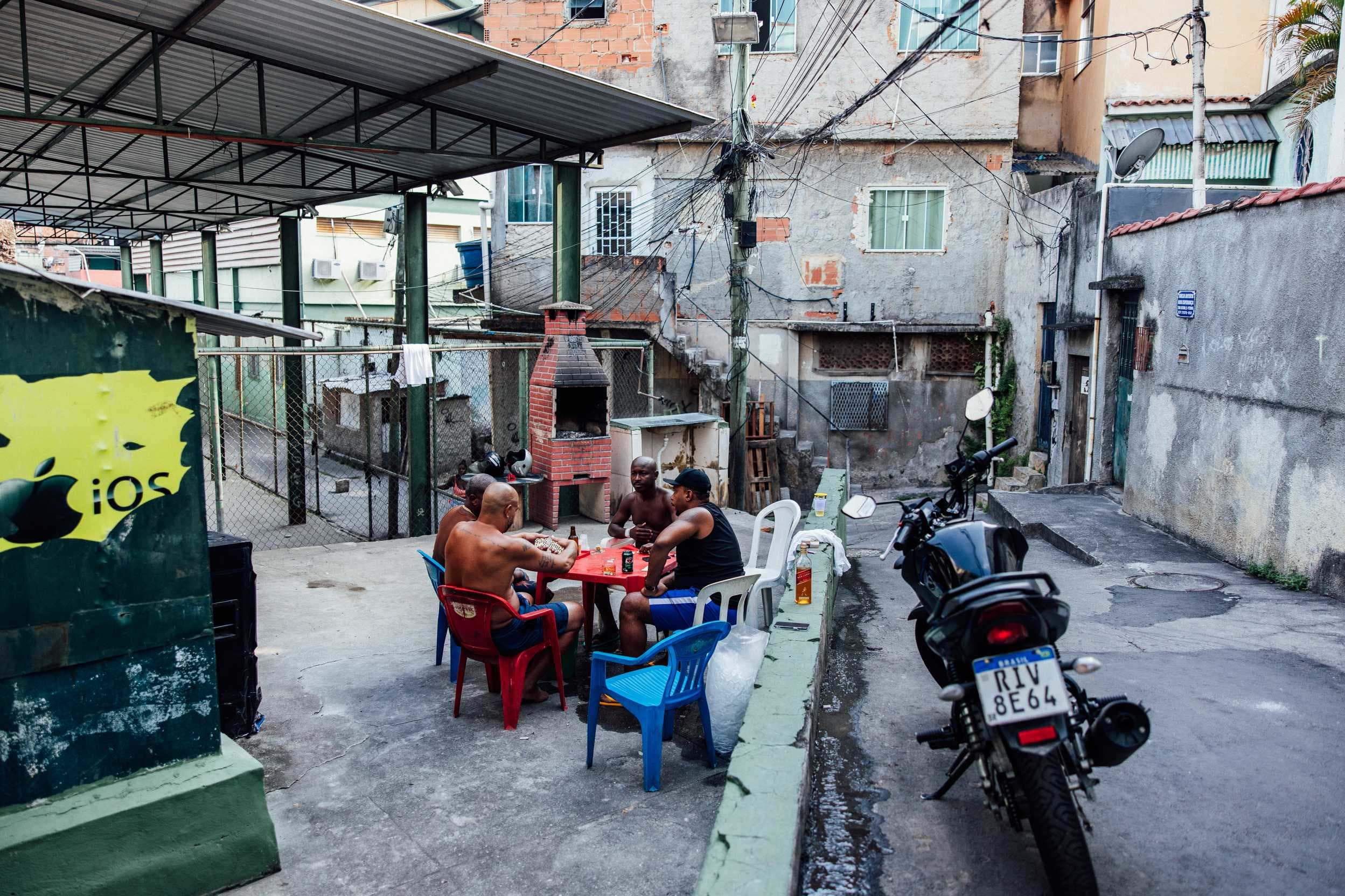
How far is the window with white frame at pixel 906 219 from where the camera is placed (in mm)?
18266

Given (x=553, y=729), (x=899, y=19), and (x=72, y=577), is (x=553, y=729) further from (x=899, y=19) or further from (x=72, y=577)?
(x=899, y=19)

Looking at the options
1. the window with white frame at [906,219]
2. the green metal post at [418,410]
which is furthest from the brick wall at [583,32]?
the green metal post at [418,410]

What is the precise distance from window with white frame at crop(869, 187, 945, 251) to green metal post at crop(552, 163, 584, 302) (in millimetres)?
9089

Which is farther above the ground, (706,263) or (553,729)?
(706,263)

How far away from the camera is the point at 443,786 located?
4.55 metres

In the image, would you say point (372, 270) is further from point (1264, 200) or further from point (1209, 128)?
point (1264, 200)

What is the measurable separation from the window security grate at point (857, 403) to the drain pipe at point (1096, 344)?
5581 millimetres

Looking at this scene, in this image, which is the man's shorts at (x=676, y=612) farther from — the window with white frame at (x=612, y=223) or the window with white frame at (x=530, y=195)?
the window with white frame at (x=530, y=195)

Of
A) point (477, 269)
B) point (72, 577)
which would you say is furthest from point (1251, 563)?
point (477, 269)

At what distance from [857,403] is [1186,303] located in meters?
9.24

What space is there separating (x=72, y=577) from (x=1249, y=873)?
4.13 meters

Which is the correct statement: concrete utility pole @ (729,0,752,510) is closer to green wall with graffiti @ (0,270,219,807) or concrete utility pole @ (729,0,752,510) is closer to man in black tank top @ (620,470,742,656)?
man in black tank top @ (620,470,742,656)

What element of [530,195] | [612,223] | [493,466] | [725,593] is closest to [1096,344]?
[493,466]

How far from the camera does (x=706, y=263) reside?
18.5m
